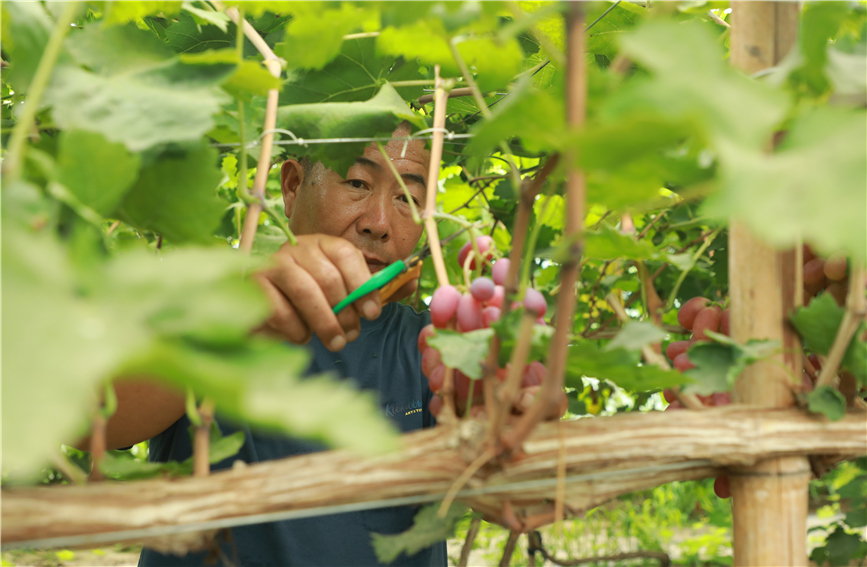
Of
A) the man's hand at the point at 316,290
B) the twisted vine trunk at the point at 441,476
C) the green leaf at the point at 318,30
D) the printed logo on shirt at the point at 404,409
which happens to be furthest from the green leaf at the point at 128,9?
the printed logo on shirt at the point at 404,409

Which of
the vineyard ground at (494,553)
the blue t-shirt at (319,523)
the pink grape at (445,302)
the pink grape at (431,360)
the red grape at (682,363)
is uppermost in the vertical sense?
the pink grape at (445,302)

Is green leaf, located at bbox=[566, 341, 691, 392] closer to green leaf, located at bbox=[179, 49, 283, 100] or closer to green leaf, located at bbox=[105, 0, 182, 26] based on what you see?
green leaf, located at bbox=[179, 49, 283, 100]

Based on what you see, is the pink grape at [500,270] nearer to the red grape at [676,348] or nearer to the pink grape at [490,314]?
the pink grape at [490,314]

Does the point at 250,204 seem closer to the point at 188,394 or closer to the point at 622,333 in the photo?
the point at 188,394

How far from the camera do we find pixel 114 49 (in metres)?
0.45

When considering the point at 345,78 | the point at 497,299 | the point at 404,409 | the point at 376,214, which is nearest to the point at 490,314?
the point at 497,299

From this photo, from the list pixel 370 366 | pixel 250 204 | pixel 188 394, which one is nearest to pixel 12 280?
pixel 188 394

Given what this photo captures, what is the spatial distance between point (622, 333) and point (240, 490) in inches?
11.5

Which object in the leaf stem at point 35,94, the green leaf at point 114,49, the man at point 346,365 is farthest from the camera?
the man at point 346,365

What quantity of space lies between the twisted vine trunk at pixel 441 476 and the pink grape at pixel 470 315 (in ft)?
0.38

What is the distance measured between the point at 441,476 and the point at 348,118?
35 cm

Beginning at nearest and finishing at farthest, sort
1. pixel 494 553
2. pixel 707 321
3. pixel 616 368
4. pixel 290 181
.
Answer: pixel 616 368 < pixel 707 321 < pixel 290 181 < pixel 494 553

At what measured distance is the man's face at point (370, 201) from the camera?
111cm

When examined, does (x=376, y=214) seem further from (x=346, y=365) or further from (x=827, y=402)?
(x=827, y=402)
